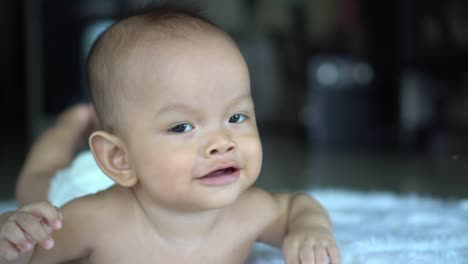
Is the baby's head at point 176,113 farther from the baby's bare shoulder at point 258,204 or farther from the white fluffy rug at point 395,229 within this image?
the white fluffy rug at point 395,229

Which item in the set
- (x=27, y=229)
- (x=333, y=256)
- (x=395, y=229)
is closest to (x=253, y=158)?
(x=333, y=256)

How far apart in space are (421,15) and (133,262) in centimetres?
235

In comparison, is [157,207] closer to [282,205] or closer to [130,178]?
[130,178]

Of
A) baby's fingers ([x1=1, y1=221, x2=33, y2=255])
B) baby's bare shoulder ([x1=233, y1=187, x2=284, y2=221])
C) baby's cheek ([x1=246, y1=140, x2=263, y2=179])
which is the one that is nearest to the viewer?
baby's fingers ([x1=1, y1=221, x2=33, y2=255])

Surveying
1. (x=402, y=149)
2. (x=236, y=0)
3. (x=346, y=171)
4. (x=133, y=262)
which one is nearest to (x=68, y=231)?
(x=133, y=262)

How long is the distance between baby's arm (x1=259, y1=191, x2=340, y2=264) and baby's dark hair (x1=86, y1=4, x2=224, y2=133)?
10.0 inches

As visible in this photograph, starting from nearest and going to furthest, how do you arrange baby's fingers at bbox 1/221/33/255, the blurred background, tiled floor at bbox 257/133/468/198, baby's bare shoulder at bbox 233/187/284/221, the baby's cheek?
baby's fingers at bbox 1/221/33/255 → the baby's cheek → baby's bare shoulder at bbox 233/187/284/221 → tiled floor at bbox 257/133/468/198 → the blurred background

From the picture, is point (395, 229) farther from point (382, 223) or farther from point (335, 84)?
point (335, 84)

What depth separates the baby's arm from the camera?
67 cm

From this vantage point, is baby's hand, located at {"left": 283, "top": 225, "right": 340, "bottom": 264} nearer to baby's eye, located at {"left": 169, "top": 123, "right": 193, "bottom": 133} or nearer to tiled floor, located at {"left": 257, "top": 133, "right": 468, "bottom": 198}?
baby's eye, located at {"left": 169, "top": 123, "right": 193, "bottom": 133}

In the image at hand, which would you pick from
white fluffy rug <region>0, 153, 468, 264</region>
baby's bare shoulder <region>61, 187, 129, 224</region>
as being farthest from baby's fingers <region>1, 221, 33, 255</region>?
white fluffy rug <region>0, 153, 468, 264</region>

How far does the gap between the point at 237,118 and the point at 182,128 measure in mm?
73

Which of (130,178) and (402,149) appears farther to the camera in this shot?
(402,149)

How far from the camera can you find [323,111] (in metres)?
3.36
